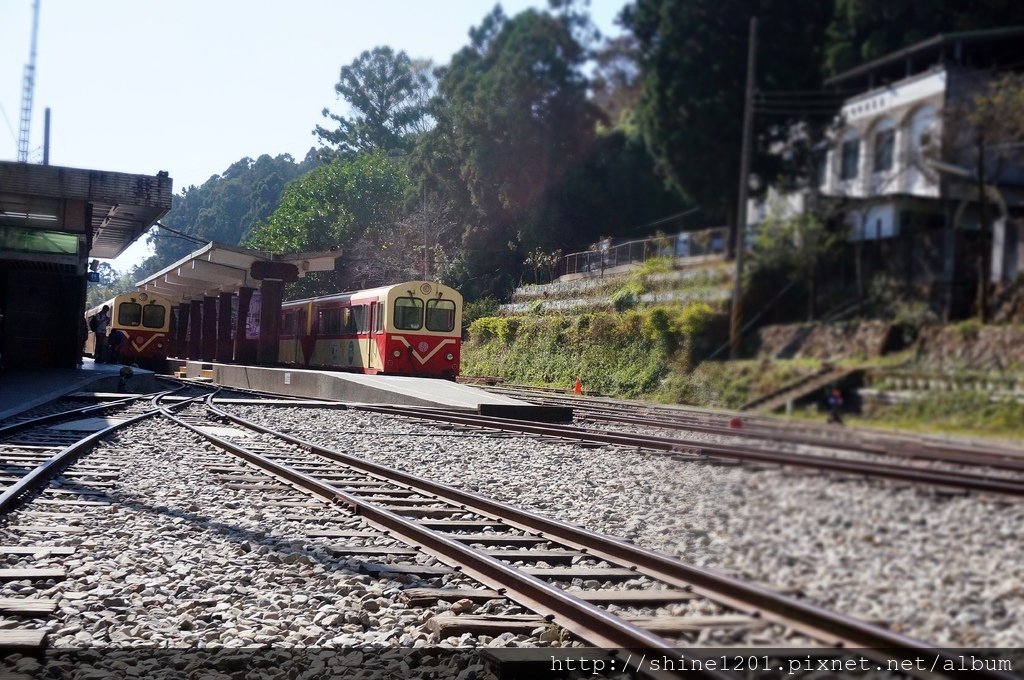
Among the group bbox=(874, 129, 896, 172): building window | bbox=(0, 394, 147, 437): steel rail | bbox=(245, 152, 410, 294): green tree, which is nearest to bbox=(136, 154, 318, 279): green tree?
bbox=(245, 152, 410, 294): green tree

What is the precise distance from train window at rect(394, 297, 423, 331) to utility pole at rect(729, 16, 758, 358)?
1840 centimetres

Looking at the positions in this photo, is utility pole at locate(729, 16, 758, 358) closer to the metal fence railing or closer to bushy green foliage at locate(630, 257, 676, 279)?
the metal fence railing

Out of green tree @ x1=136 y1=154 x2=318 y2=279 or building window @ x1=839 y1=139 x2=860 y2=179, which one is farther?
green tree @ x1=136 y1=154 x2=318 y2=279

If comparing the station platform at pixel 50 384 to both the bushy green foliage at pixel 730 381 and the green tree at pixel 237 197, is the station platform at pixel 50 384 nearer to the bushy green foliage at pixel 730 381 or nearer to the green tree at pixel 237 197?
the green tree at pixel 237 197

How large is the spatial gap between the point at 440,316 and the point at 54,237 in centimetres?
875

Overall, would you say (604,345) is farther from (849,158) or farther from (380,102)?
(380,102)

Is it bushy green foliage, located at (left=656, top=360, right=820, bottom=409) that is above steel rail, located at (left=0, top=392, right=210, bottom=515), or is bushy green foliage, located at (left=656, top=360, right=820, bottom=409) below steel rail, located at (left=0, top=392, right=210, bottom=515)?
above

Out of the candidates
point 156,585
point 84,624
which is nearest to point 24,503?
point 156,585

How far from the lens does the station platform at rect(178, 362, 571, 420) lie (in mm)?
14023

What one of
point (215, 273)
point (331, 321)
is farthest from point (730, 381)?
point (215, 273)

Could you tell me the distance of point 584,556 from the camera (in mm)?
5082

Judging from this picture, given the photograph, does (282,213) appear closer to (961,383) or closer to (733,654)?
(733,654)

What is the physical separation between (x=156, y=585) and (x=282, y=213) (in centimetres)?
190

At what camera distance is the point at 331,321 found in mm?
23125
